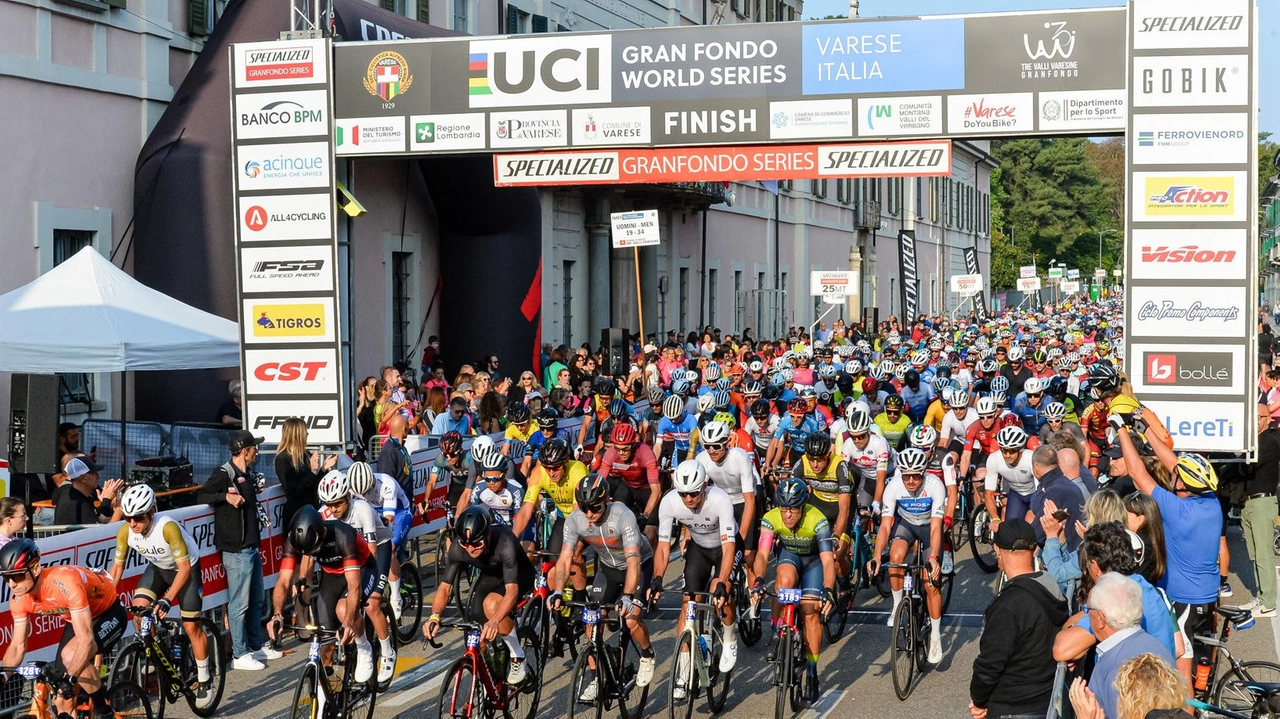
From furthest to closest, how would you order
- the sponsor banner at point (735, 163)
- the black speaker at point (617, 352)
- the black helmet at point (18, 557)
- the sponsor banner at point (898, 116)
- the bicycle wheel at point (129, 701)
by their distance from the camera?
the black speaker at point (617, 352) → the sponsor banner at point (735, 163) → the sponsor banner at point (898, 116) → the bicycle wheel at point (129, 701) → the black helmet at point (18, 557)

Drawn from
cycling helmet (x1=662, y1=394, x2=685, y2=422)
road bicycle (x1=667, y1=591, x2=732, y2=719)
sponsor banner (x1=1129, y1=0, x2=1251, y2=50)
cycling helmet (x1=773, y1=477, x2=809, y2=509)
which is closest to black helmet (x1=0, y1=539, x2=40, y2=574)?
road bicycle (x1=667, y1=591, x2=732, y2=719)

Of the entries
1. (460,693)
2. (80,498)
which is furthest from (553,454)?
(80,498)

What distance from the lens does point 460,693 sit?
8.45m

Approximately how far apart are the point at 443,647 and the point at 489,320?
484 inches

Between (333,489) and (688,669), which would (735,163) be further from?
(688,669)

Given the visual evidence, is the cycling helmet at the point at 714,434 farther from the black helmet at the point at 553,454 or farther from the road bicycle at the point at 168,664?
the road bicycle at the point at 168,664

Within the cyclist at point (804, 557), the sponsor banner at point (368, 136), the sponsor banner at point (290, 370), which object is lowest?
the cyclist at point (804, 557)

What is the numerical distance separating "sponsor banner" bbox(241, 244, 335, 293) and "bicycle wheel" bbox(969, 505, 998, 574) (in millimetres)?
7257

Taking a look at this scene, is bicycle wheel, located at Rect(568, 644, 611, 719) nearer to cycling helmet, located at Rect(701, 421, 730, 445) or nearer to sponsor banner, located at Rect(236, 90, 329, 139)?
cycling helmet, located at Rect(701, 421, 730, 445)

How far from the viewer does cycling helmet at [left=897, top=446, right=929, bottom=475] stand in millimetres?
11289

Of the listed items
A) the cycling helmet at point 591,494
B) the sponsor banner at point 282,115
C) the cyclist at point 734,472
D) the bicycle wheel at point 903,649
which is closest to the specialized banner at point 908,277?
the sponsor banner at point 282,115

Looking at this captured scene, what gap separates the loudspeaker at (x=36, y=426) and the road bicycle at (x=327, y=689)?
365 cm

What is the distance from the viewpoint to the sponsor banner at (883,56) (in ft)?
48.8

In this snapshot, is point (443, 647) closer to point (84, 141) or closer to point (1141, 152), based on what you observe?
point (1141, 152)
